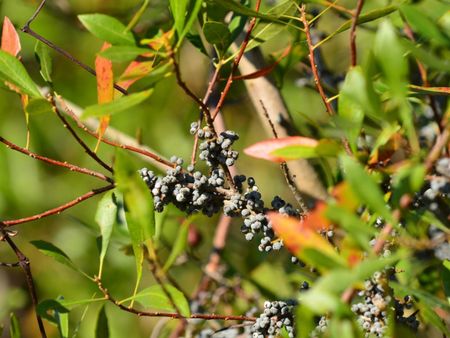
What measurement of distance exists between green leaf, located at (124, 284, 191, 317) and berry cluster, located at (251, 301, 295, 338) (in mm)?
82

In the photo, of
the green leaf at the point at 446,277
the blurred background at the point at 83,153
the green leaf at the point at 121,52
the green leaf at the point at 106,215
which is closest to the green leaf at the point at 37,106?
the green leaf at the point at 121,52

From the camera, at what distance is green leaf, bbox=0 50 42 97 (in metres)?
0.73

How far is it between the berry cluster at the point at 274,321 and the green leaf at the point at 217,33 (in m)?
0.28

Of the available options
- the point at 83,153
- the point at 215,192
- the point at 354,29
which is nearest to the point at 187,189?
the point at 215,192

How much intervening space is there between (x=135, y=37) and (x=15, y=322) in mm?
389

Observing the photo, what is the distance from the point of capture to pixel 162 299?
0.84m

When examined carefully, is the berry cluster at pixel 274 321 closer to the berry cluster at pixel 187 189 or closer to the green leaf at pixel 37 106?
the berry cluster at pixel 187 189

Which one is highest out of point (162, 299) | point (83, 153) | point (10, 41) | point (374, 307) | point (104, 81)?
point (83, 153)

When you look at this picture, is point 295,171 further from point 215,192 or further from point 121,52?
point 121,52

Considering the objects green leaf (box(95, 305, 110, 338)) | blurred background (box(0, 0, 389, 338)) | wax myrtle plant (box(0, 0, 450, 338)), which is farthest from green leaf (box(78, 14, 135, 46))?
blurred background (box(0, 0, 389, 338))

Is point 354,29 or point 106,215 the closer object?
point 354,29

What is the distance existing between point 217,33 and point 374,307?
32 centimetres

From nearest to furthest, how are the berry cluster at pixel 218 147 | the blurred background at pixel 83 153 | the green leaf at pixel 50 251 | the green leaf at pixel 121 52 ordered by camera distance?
the green leaf at pixel 121 52 < the berry cluster at pixel 218 147 < the green leaf at pixel 50 251 < the blurred background at pixel 83 153

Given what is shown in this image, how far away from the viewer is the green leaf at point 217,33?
73 centimetres
